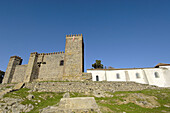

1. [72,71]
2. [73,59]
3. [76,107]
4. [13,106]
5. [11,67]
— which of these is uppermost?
[73,59]

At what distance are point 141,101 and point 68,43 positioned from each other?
73.7 ft

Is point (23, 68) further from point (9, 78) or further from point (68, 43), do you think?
point (68, 43)

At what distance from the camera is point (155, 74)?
25344 millimetres

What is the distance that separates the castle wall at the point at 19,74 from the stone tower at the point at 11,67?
0.91 metres

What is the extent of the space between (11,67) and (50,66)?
13.4 meters

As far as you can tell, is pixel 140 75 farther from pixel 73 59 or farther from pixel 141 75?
pixel 73 59

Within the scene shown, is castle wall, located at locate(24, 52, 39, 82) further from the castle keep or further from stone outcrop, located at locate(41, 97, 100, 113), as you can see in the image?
stone outcrop, located at locate(41, 97, 100, 113)

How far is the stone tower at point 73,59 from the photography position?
25.5m

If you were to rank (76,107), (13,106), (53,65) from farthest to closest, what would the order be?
(53,65), (13,106), (76,107)

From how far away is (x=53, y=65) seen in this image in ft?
99.4

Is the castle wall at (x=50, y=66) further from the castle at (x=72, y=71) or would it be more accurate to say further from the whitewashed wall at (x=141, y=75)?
the whitewashed wall at (x=141, y=75)

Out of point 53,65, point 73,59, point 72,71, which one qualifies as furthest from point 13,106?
point 53,65

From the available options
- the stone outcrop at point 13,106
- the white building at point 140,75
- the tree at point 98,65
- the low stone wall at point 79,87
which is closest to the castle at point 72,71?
the white building at point 140,75

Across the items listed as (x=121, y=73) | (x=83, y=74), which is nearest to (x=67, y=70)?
(x=83, y=74)
